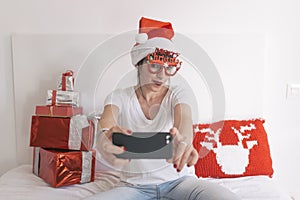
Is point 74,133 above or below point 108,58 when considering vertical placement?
below

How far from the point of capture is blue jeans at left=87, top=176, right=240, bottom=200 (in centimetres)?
112

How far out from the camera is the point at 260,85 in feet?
Result: 5.46

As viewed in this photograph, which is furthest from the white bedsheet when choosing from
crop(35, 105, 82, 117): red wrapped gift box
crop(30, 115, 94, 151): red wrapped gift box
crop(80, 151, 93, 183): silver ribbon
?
crop(35, 105, 82, 117): red wrapped gift box

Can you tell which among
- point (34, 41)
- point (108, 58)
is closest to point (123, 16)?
point (108, 58)

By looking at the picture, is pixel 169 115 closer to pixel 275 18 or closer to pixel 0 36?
pixel 275 18

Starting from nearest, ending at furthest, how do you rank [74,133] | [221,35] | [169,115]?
[169,115]
[74,133]
[221,35]

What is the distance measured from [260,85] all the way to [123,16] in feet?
2.24

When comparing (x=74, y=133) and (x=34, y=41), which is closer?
(x=74, y=133)

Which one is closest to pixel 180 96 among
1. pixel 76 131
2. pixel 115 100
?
pixel 115 100

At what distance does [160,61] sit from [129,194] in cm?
43

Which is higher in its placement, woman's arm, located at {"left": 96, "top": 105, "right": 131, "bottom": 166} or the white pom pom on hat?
the white pom pom on hat

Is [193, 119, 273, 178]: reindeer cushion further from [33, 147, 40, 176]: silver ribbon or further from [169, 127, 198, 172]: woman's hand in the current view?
[33, 147, 40, 176]: silver ribbon

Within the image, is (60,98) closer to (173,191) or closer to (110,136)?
(110,136)

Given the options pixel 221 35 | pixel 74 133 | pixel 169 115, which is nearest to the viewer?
pixel 169 115
